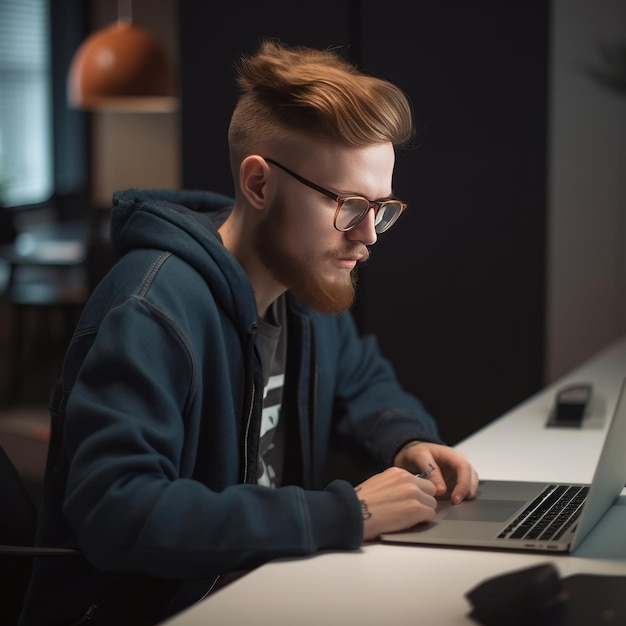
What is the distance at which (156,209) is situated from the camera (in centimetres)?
165

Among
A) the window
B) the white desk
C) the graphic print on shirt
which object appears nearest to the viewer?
the white desk

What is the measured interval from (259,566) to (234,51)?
1.65m

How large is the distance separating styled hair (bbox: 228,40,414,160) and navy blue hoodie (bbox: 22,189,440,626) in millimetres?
178

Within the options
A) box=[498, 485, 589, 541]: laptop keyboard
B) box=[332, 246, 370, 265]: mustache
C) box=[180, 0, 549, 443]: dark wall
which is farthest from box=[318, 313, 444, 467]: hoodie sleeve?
box=[180, 0, 549, 443]: dark wall

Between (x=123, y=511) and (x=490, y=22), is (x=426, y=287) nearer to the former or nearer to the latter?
(x=490, y=22)

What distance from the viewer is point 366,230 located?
1629 millimetres

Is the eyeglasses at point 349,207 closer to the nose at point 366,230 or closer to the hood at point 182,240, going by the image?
the nose at point 366,230

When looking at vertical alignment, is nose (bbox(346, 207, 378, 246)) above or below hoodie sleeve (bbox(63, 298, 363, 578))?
above

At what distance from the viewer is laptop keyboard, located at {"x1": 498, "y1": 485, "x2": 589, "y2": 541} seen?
1.42 metres

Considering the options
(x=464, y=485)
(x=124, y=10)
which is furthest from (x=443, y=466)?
(x=124, y=10)

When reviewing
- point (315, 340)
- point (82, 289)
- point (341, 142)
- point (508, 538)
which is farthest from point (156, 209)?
point (82, 289)

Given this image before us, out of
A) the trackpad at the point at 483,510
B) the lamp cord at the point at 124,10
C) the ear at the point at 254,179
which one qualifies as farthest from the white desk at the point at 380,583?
the lamp cord at the point at 124,10

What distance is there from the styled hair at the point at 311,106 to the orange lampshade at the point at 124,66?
489 centimetres

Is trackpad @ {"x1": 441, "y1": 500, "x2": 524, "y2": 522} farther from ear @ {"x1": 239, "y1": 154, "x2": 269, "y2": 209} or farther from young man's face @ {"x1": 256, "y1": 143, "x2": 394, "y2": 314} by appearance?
ear @ {"x1": 239, "y1": 154, "x2": 269, "y2": 209}
